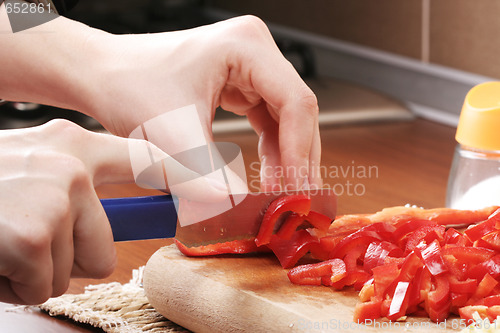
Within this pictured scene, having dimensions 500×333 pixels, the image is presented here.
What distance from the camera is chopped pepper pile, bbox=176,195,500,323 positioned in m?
0.90

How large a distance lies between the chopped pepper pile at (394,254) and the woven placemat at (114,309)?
0.10 m

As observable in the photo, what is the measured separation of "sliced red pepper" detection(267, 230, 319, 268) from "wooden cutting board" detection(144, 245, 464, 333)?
0.05ft

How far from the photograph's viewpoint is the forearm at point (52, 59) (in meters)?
1.13

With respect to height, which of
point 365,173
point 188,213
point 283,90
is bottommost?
point 365,173

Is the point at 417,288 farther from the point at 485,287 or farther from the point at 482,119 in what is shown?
the point at 482,119

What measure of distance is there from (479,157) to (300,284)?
43 centimetres

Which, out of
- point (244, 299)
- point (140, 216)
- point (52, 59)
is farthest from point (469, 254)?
point (52, 59)

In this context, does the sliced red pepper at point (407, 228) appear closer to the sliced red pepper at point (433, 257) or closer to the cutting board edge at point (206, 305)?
the sliced red pepper at point (433, 257)

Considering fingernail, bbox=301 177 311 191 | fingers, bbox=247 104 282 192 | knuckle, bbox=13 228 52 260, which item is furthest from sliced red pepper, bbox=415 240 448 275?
knuckle, bbox=13 228 52 260

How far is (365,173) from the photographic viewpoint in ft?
5.47

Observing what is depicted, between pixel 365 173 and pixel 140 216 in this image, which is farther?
pixel 365 173

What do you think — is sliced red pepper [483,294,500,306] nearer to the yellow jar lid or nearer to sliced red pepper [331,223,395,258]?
sliced red pepper [331,223,395,258]

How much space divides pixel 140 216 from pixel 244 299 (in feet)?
0.53

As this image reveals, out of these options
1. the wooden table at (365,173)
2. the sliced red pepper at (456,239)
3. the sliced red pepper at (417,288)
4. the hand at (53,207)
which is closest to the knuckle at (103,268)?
the hand at (53,207)
